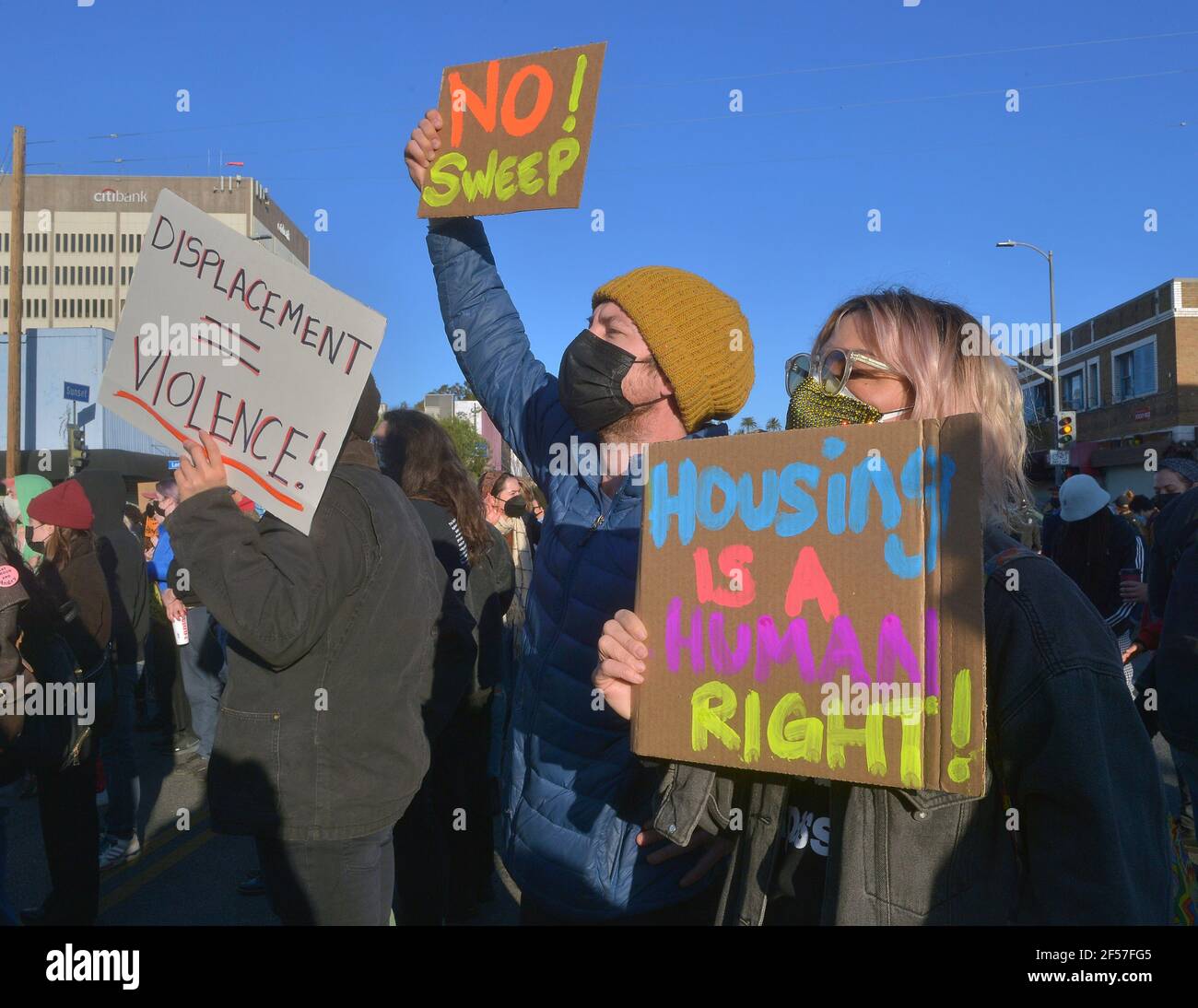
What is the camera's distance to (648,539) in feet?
5.58

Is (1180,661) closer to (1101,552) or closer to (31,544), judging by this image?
(1101,552)

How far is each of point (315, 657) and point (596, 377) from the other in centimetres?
100

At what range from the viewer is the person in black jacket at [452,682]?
3.93m

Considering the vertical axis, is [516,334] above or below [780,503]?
above

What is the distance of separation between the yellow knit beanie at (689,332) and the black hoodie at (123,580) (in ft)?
14.6

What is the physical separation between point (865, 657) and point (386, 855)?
179cm

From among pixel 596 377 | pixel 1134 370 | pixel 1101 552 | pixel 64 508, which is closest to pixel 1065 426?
pixel 1101 552

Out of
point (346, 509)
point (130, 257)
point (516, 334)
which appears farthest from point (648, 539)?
point (130, 257)

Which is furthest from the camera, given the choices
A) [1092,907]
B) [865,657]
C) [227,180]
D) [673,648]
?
[227,180]

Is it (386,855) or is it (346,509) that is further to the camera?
(386,855)

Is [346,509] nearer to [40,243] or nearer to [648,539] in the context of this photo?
[648,539]

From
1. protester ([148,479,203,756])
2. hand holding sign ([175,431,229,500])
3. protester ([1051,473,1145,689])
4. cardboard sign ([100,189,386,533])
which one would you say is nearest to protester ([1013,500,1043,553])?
cardboard sign ([100,189,386,533])

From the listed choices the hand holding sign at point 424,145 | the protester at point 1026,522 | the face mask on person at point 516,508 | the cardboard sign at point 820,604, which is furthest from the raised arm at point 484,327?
the face mask on person at point 516,508
